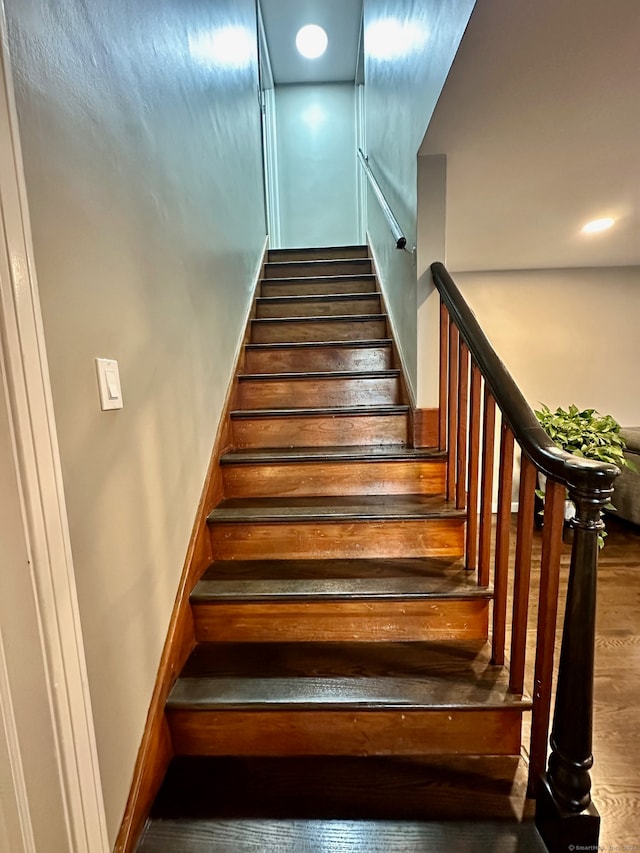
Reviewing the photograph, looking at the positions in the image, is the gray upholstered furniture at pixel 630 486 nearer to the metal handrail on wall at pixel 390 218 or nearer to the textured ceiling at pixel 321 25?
the metal handrail on wall at pixel 390 218

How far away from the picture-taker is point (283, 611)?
140cm

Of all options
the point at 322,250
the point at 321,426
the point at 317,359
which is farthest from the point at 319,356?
the point at 322,250

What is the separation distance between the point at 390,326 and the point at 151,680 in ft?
7.05

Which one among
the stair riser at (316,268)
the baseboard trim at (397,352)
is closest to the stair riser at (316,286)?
the baseboard trim at (397,352)

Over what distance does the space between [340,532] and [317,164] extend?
4489mm

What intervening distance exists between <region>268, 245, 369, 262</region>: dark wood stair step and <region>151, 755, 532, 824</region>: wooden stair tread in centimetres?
344

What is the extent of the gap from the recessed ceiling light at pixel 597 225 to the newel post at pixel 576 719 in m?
2.01

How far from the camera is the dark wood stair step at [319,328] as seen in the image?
107 inches

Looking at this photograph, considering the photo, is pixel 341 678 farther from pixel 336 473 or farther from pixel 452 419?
pixel 452 419

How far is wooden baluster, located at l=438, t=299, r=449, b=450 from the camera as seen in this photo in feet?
5.79

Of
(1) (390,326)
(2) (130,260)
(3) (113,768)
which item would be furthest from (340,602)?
(1) (390,326)

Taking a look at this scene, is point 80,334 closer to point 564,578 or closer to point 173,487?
point 173,487

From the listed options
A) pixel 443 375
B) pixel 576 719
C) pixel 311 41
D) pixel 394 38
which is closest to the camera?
pixel 576 719

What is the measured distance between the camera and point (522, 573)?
113cm
